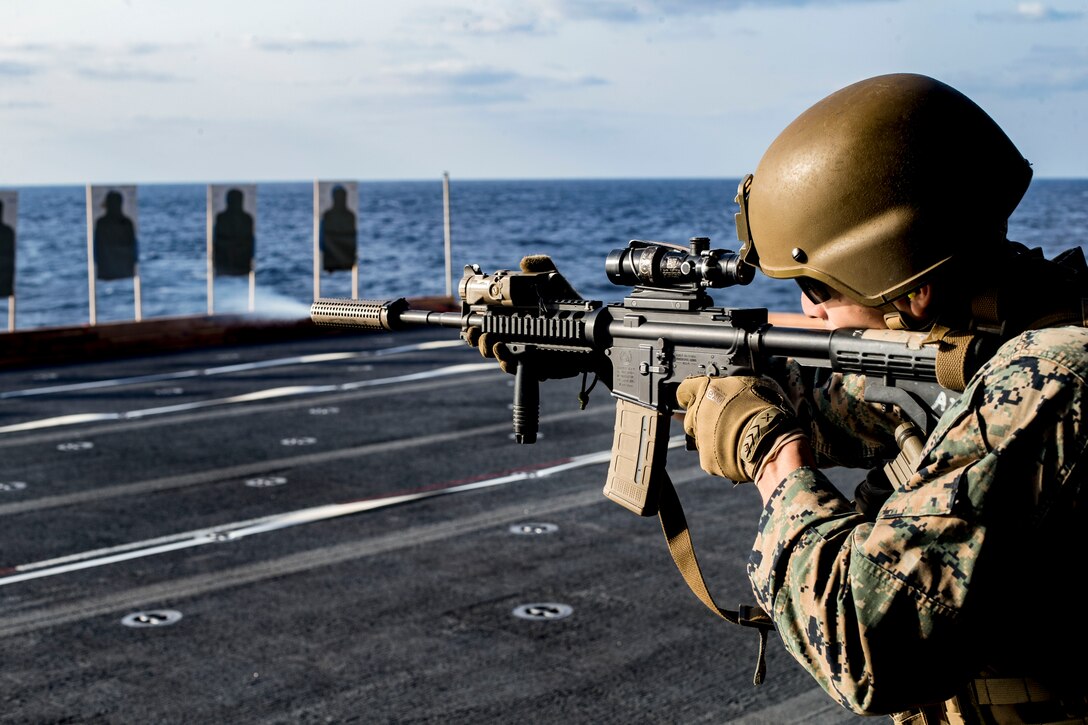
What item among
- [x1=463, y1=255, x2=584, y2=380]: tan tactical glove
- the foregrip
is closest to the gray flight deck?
the foregrip

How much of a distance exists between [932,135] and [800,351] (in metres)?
0.62

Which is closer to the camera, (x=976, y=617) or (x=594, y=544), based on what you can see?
(x=976, y=617)

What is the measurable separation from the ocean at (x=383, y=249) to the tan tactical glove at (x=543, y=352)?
12.7m

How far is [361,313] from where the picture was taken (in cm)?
416

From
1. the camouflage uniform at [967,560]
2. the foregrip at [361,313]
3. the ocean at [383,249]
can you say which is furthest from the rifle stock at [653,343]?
the ocean at [383,249]

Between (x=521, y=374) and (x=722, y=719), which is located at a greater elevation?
(x=521, y=374)

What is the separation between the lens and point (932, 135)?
216cm

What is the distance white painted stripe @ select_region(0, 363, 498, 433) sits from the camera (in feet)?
34.1

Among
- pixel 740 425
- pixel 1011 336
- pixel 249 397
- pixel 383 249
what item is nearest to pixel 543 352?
pixel 740 425

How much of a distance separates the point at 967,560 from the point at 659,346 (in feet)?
4.67

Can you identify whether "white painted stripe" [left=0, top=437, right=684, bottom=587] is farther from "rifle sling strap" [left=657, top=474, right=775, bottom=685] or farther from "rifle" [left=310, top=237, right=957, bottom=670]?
"rifle sling strap" [left=657, top=474, right=775, bottom=685]

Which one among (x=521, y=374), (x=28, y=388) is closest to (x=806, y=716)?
(x=521, y=374)

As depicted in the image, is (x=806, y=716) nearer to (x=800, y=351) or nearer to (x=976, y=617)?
(x=800, y=351)

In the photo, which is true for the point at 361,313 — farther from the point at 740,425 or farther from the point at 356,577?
the point at 356,577
